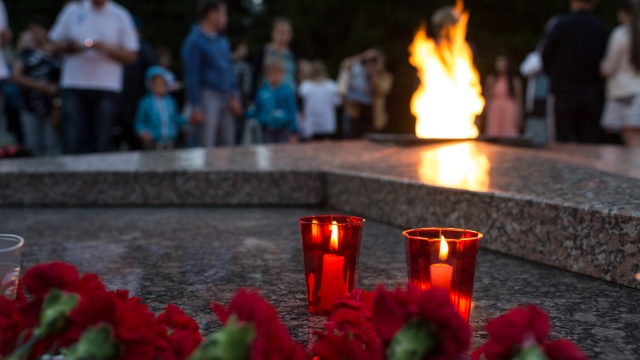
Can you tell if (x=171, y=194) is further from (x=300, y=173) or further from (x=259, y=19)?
(x=259, y=19)

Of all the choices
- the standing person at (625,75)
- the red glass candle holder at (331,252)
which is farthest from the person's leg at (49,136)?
the red glass candle holder at (331,252)

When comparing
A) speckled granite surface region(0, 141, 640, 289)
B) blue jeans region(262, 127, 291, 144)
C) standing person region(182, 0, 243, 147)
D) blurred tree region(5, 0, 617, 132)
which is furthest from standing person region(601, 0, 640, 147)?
blurred tree region(5, 0, 617, 132)

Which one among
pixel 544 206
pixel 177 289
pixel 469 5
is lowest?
pixel 177 289

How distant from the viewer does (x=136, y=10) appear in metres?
22.1

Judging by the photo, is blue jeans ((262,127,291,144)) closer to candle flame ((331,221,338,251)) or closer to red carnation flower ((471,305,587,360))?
candle flame ((331,221,338,251))

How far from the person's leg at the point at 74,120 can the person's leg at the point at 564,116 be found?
4311mm

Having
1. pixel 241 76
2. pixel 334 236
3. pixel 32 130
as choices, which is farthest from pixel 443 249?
pixel 241 76

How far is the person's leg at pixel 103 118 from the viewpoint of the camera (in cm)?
561

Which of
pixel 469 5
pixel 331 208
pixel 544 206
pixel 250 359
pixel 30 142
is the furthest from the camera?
pixel 469 5

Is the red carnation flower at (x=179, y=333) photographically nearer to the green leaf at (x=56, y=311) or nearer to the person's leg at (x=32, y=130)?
the green leaf at (x=56, y=311)

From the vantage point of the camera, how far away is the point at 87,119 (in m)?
5.76

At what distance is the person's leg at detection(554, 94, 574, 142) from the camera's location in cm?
655

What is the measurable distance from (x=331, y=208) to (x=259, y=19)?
18606mm

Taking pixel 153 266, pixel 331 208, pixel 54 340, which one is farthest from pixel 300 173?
pixel 54 340
